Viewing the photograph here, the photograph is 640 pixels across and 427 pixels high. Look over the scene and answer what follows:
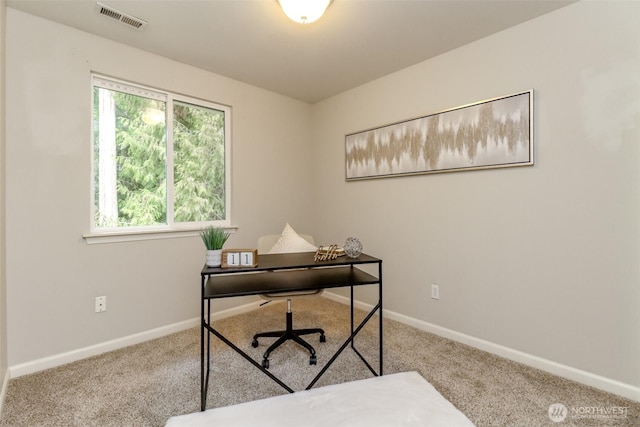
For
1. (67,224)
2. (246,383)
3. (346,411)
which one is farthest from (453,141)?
(67,224)

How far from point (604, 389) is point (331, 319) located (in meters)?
2.02

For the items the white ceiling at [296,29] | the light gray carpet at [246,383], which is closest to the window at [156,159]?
the white ceiling at [296,29]

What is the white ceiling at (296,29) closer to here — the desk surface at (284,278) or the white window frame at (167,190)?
the white window frame at (167,190)

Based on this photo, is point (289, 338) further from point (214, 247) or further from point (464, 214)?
point (464, 214)

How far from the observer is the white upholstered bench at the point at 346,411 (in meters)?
1.06

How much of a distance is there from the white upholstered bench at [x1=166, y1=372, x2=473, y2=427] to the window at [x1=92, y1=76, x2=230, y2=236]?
198 cm

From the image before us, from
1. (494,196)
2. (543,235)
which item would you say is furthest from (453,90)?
(543,235)

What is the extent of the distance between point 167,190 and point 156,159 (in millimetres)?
290

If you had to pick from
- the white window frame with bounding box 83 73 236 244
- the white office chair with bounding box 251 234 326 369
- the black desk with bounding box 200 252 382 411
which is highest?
the white window frame with bounding box 83 73 236 244

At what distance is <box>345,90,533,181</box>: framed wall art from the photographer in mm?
2176

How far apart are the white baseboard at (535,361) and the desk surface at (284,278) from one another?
1105mm

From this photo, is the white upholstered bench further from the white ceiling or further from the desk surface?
the white ceiling

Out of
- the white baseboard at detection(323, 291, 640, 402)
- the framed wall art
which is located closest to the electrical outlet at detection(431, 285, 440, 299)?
the white baseboard at detection(323, 291, 640, 402)

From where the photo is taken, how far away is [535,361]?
2119mm
